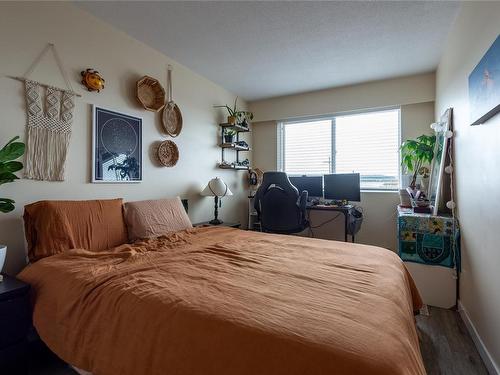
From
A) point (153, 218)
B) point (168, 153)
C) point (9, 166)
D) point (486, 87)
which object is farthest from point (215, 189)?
point (486, 87)

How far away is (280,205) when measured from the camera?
3123 millimetres

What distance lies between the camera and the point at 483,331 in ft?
5.65

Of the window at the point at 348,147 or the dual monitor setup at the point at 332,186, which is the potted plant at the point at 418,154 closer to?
the window at the point at 348,147

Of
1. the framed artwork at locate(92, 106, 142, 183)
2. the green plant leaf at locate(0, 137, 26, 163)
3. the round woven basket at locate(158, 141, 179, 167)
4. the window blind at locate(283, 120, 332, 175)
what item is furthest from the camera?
the window blind at locate(283, 120, 332, 175)

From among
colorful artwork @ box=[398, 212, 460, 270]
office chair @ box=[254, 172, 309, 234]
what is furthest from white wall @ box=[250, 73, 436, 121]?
colorful artwork @ box=[398, 212, 460, 270]

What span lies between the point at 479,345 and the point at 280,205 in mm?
1954

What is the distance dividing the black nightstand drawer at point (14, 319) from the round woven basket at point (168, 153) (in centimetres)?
173

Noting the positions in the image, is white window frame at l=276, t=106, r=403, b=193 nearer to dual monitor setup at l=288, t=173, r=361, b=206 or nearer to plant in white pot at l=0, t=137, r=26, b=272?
dual monitor setup at l=288, t=173, r=361, b=206

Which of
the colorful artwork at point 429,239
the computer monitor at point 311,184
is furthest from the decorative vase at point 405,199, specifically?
the computer monitor at point 311,184

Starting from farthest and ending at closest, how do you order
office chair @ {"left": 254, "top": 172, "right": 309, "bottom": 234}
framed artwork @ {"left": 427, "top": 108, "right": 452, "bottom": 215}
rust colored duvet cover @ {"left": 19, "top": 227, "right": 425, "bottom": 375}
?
office chair @ {"left": 254, "top": 172, "right": 309, "bottom": 234} → framed artwork @ {"left": 427, "top": 108, "right": 452, "bottom": 215} → rust colored duvet cover @ {"left": 19, "top": 227, "right": 425, "bottom": 375}

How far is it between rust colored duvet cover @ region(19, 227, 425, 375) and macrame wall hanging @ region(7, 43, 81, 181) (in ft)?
2.34

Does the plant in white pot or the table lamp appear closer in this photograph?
the plant in white pot

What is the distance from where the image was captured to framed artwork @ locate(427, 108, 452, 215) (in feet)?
8.23

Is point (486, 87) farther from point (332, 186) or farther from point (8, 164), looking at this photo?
point (8, 164)
